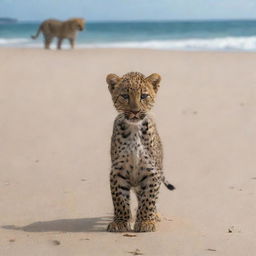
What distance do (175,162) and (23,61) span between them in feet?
25.3

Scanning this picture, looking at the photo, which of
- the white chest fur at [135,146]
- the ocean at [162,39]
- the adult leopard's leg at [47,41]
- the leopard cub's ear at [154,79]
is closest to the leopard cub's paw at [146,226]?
the white chest fur at [135,146]

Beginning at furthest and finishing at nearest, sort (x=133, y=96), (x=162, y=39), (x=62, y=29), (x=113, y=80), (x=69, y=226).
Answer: (x=162, y=39) → (x=62, y=29) → (x=69, y=226) → (x=113, y=80) → (x=133, y=96)

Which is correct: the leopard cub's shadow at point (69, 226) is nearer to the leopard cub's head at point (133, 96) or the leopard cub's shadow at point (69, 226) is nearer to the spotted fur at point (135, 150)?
the spotted fur at point (135, 150)

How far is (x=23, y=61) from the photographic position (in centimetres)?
1458

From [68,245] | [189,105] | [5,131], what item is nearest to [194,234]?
[68,245]

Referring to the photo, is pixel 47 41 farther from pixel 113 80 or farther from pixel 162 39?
pixel 113 80

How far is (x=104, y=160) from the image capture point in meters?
7.70

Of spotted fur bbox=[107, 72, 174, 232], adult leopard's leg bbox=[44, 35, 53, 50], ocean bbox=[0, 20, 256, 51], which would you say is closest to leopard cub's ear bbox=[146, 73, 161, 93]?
spotted fur bbox=[107, 72, 174, 232]

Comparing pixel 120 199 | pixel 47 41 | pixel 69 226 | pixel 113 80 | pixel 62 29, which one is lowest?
pixel 69 226

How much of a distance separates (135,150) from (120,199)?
38 centimetres

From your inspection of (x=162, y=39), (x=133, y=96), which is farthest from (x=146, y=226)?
(x=162, y=39)

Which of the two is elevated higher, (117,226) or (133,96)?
(133,96)

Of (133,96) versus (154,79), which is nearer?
(133,96)

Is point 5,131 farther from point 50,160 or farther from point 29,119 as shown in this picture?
point 50,160
